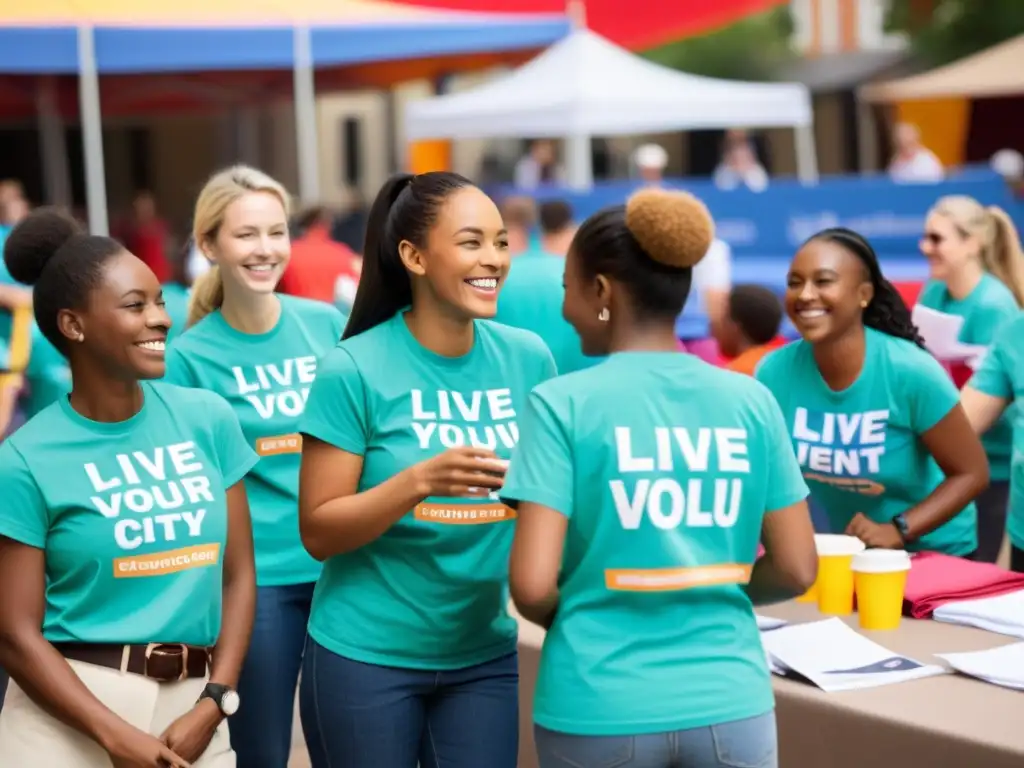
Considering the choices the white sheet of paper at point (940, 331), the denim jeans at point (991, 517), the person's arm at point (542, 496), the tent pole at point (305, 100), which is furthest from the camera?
the tent pole at point (305, 100)

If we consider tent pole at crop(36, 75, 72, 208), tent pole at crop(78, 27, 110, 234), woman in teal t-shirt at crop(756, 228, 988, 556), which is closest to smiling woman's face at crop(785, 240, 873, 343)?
woman in teal t-shirt at crop(756, 228, 988, 556)

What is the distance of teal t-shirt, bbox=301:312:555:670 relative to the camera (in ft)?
9.61

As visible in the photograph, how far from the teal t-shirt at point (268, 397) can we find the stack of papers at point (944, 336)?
259 cm

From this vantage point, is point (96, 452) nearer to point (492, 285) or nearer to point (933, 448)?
point (492, 285)

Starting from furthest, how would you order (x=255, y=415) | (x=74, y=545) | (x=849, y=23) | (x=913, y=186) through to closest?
(x=849, y=23)
(x=913, y=186)
(x=255, y=415)
(x=74, y=545)

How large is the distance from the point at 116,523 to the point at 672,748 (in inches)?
40.1

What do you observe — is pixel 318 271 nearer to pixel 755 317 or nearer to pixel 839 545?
pixel 755 317

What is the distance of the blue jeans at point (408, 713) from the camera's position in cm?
298

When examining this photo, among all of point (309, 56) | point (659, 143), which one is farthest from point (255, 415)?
point (659, 143)

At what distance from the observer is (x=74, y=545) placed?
9.13 feet

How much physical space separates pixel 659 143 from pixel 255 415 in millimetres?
29222

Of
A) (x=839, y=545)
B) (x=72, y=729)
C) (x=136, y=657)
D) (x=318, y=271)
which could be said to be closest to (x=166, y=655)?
(x=136, y=657)

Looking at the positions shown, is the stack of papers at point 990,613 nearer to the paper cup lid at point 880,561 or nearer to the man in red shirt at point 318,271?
the paper cup lid at point 880,561

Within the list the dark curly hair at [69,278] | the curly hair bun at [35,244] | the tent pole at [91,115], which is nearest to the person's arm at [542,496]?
the dark curly hair at [69,278]
